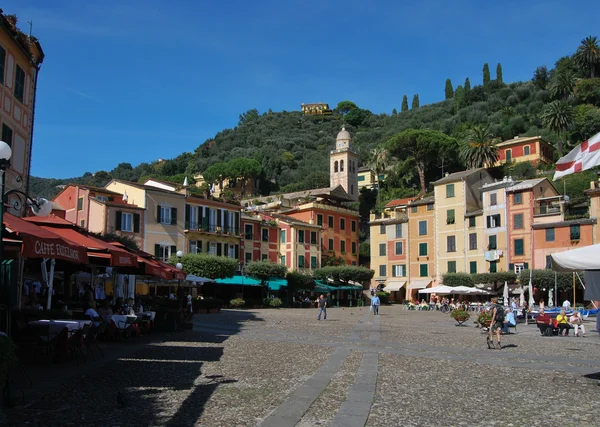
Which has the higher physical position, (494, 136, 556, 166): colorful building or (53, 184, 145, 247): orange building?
(494, 136, 556, 166): colorful building

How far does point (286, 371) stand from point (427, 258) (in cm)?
5236

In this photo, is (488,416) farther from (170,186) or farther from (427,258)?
(427,258)

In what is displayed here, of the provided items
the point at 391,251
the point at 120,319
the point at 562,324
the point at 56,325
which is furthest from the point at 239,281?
the point at 56,325

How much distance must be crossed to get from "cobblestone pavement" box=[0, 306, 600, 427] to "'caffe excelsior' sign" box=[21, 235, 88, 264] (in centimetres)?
215

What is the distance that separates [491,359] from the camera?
1427 centimetres

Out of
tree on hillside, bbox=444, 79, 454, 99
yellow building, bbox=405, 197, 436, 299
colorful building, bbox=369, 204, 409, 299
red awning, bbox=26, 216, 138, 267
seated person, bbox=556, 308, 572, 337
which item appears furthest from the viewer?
tree on hillside, bbox=444, 79, 454, 99

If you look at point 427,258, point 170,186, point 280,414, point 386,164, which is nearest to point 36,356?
point 280,414

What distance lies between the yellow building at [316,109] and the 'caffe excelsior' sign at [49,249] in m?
175

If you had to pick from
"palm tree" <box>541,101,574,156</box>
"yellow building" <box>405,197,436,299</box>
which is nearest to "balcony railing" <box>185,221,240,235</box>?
"yellow building" <box>405,197,436,299</box>

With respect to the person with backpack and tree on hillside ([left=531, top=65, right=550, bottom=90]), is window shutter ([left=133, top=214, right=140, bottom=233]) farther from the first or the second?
tree on hillside ([left=531, top=65, right=550, bottom=90])

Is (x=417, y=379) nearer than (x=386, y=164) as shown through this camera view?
Yes

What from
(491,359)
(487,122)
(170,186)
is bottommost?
(491,359)

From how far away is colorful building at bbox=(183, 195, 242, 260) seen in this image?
1972 inches

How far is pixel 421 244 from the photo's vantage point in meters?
62.6
